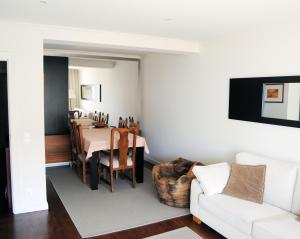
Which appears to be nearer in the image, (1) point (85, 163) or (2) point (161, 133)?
(1) point (85, 163)

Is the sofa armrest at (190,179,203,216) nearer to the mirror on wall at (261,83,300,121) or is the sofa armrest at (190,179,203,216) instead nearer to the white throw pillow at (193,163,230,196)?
the white throw pillow at (193,163,230,196)

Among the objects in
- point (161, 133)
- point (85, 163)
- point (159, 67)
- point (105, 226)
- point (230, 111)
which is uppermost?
point (159, 67)

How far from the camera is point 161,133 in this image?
5.83 m

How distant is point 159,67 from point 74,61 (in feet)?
6.93

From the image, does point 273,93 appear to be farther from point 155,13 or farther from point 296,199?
point 155,13

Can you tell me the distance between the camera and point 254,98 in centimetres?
360

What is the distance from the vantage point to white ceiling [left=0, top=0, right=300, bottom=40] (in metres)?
2.55

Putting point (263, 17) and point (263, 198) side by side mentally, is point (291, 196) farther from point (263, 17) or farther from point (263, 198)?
point (263, 17)

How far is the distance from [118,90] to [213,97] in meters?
3.33

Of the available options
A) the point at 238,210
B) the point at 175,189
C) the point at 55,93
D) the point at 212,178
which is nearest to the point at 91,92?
the point at 55,93

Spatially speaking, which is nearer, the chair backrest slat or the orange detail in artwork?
the orange detail in artwork

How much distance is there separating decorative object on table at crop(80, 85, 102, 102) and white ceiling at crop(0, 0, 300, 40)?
14.2ft

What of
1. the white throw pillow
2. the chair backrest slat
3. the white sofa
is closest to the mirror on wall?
the white sofa

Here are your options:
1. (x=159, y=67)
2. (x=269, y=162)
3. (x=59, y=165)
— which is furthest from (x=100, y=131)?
(x=269, y=162)
